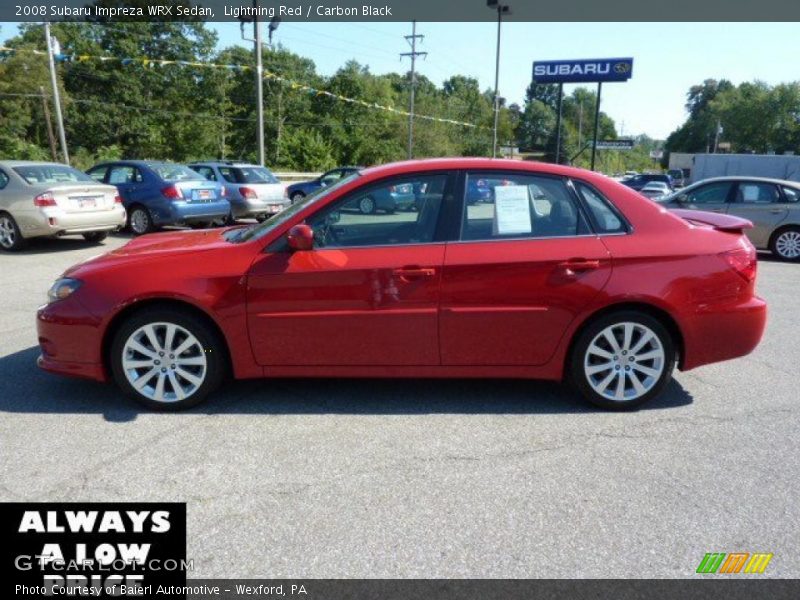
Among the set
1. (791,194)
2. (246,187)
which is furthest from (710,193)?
(246,187)

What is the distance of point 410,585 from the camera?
7.72ft

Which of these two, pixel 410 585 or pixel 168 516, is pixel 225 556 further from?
pixel 410 585

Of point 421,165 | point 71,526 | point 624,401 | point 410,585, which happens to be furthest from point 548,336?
point 71,526

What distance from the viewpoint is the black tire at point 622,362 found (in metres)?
3.92

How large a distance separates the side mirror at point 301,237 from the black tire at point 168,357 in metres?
0.80

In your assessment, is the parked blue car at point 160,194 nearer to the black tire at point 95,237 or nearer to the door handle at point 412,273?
the black tire at point 95,237

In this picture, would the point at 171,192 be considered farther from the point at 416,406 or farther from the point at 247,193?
the point at 416,406

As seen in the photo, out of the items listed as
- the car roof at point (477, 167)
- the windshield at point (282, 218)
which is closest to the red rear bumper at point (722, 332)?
the car roof at point (477, 167)

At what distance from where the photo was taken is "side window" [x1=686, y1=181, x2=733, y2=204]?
11.5 meters

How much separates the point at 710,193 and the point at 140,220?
1130cm

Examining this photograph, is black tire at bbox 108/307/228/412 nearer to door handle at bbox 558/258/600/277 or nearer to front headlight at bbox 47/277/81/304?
front headlight at bbox 47/277/81/304

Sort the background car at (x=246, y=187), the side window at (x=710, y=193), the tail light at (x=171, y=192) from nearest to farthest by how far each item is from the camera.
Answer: the side window at (x=710, y=193) → the tail light at (x=171, y=192) → the background car at (x=246, y=187)

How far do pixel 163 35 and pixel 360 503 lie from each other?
175ft

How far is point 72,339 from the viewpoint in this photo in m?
3.89
